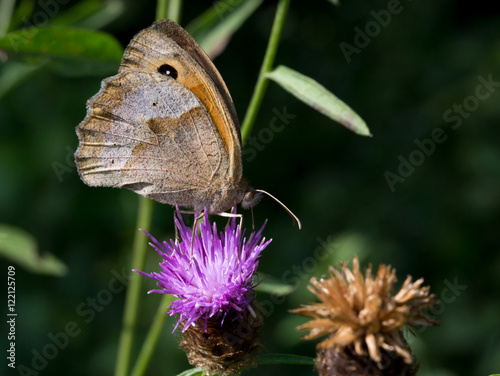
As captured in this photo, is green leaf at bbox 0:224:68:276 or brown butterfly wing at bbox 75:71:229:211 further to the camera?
green leaf at bbox 0:224:68:276

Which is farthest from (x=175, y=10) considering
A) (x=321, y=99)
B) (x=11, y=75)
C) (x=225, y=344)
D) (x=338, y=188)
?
(x=338, y=188)

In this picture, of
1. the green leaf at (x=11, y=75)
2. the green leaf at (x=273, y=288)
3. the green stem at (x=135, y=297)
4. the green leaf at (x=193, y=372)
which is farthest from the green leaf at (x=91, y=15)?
the green leaf at (x=193, y=372)

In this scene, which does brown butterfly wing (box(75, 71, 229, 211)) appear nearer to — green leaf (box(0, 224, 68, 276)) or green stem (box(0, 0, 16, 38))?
green leaf (box(0, 224, 68, 276))

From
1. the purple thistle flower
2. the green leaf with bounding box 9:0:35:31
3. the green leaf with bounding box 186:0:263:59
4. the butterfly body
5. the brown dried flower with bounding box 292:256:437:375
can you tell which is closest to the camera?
the brown dried flower with bounding box 292:256:437:375

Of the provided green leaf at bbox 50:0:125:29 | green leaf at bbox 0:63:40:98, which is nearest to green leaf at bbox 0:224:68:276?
green leaf at bbox 0:63:40:98

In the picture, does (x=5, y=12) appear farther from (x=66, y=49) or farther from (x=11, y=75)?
(x=66, y=49)

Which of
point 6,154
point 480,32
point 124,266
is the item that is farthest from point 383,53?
point 6,154
